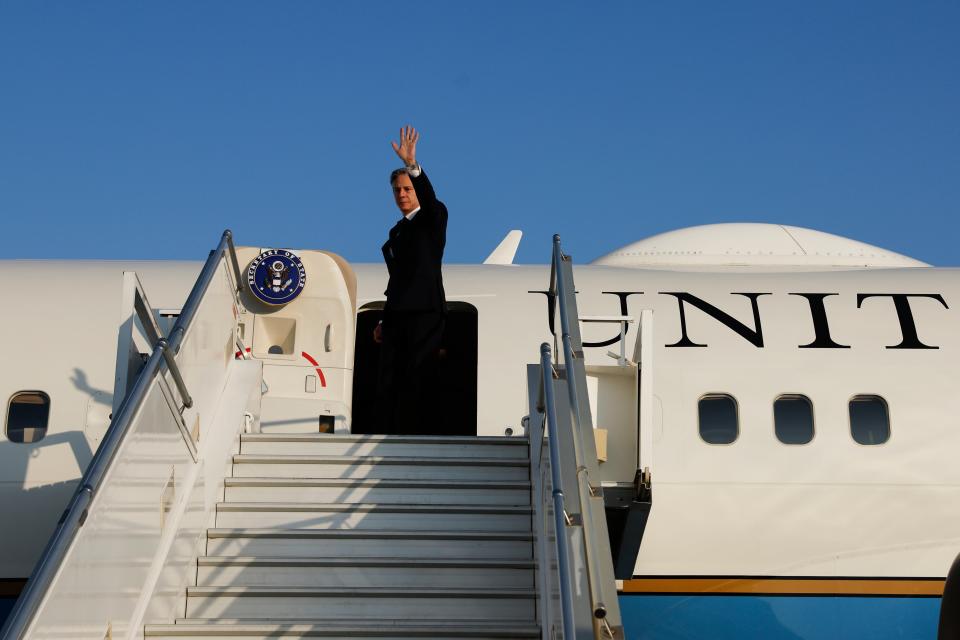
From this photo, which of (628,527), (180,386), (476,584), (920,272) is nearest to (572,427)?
(476,584)

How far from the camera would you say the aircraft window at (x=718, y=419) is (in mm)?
9156

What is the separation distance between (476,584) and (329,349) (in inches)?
139

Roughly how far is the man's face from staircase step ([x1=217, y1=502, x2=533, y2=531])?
2316mm

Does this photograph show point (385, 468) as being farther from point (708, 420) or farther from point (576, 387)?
point (708, 420)

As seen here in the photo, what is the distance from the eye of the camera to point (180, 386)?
5.88 m

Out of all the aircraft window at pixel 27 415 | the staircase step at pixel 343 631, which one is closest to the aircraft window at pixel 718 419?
the staircase step at pixel 343 631

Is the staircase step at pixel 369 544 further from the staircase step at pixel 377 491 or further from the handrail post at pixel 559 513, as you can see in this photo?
the handrail post at pixel 559 513

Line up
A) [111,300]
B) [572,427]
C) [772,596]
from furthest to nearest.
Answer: [111,300] < [772,596] < [572,427]

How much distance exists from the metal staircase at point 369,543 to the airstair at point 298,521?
0.03 ft

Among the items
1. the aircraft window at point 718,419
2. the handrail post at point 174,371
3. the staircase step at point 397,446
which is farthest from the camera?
the aircraft window at point 718,419

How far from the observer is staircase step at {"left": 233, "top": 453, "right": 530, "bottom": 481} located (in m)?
6.68

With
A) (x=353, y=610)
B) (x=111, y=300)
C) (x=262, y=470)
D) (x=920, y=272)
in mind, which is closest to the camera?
(x=353, y=610)

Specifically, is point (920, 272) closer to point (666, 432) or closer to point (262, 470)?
point (666, 432)

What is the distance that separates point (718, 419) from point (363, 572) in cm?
421
